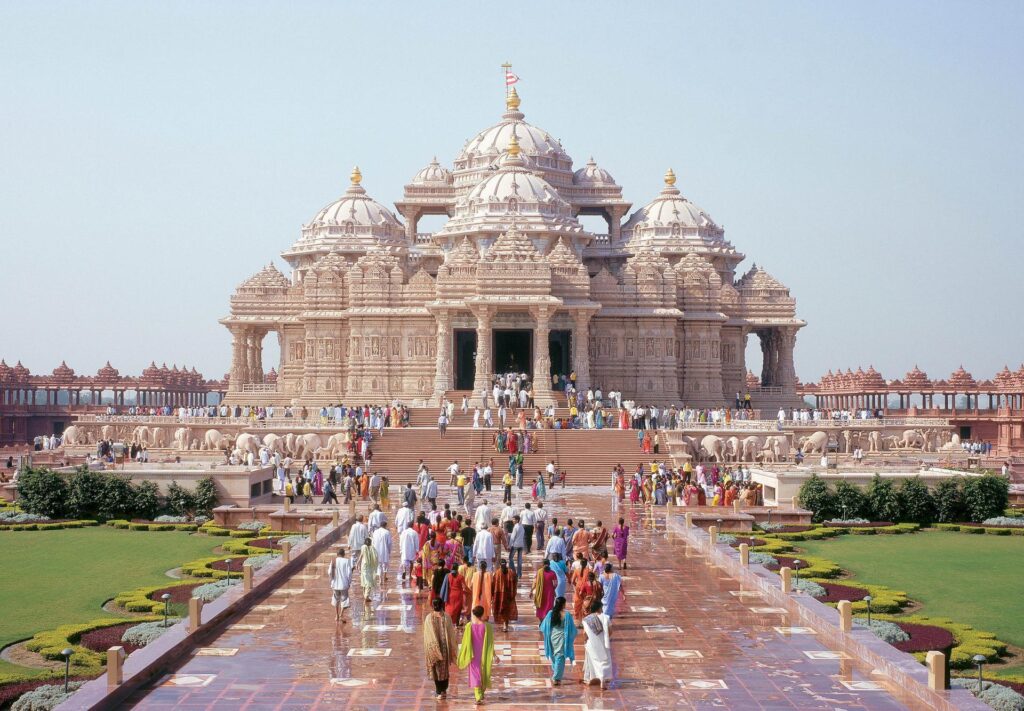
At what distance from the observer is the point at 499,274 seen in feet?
183

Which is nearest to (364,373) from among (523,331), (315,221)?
(523,331)

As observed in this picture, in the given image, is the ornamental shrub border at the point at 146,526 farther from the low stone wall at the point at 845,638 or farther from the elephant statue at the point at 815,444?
the elephant statue at the point at 815,444

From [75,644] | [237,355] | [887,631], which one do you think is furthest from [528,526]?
[237,355]

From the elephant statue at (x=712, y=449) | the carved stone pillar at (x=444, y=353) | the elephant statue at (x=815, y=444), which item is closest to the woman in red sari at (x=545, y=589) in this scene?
the elephant statue at (x=712, y=449)

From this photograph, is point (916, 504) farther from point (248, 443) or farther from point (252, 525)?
point (248, 443)

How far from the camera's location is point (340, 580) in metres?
19.0

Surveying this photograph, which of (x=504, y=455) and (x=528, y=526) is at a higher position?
(x=504, y=455)

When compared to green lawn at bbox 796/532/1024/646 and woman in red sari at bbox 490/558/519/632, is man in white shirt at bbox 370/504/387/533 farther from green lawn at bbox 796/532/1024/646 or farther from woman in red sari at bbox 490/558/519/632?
green lawn at bbox 796/532/1024/646

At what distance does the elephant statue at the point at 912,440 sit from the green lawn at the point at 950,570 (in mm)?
21414

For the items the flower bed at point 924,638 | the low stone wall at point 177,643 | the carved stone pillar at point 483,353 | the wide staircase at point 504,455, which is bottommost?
the flower bed at point 924,638

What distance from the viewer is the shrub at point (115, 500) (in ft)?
114

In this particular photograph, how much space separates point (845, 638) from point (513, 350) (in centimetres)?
4641

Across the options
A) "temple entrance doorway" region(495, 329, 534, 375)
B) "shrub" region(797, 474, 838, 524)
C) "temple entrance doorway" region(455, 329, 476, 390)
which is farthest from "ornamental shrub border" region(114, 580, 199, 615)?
"temple entrance doorway" region(495, 329, 534, 375)

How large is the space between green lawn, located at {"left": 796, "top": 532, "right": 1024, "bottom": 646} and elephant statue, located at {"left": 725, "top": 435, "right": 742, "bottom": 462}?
50.2 ft
